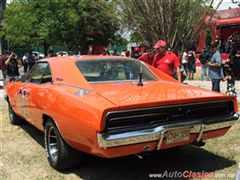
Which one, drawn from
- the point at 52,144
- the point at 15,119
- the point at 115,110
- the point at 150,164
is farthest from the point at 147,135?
the point at 15,119

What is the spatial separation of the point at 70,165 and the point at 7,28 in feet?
94.9

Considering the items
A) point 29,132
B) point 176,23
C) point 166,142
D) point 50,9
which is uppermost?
point 50,9

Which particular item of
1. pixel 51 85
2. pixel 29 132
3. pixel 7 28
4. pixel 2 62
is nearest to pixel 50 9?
pixel 7 28

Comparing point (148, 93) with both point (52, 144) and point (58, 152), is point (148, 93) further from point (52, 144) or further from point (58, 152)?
point (52, 144)

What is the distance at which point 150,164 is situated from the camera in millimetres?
4852

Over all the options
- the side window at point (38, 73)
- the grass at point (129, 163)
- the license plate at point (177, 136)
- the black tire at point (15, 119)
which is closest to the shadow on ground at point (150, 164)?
the grass at point (129, 163)

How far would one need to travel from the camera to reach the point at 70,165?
4656 mm

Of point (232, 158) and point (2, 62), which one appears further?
point (2, 62)

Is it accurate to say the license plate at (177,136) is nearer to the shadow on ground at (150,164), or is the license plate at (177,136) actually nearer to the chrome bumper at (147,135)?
the chrome bumper at (147,135)

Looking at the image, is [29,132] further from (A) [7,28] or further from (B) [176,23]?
(A) [7,28]

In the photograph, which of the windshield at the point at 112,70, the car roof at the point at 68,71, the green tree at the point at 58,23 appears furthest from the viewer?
the green tree at the point at 58,23

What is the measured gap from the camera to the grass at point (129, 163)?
4.57 m

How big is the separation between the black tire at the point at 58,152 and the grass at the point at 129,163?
110 mm

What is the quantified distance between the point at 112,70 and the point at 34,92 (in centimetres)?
121
